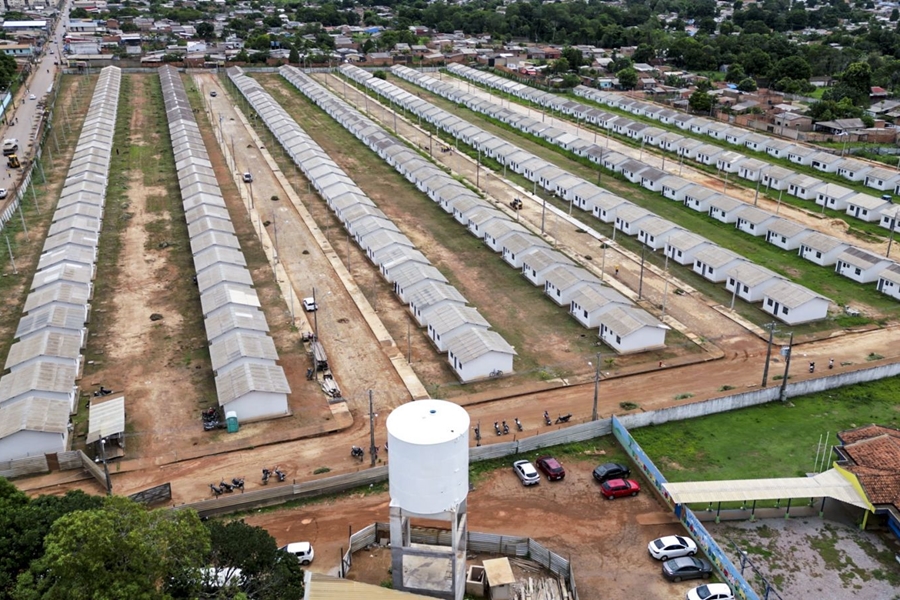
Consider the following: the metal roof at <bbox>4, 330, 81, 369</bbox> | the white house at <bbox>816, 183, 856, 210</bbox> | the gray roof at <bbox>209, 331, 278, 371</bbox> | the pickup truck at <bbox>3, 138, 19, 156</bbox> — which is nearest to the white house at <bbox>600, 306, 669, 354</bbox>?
the gray roof at <bbox>209, 331, 278, 371</bbox>

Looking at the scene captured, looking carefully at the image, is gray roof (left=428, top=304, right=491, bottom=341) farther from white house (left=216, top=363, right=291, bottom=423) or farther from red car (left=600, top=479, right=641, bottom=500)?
red car (left=600, top=479, right=641, bottom=500)

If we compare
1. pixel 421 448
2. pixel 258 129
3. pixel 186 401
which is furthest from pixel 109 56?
pixel 421 448

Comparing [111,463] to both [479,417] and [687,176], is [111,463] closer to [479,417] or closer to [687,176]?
[479,417]

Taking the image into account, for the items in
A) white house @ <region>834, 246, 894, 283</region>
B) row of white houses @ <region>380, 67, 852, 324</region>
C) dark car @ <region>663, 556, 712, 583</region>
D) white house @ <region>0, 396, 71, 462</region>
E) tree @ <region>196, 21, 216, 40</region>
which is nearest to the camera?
dark car @ <region>663, 556, 712, 583</region>

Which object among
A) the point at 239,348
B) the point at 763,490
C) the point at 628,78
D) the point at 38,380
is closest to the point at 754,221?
the point at 763,490

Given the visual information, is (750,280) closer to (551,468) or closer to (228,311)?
(551,468)

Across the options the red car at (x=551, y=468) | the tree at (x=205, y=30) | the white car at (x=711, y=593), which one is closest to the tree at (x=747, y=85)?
the red car at (x=551, y=468)
